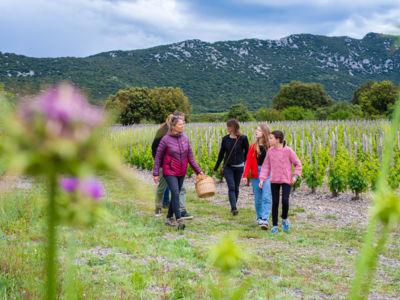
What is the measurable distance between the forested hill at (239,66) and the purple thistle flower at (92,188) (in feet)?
269

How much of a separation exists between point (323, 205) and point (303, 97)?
5983cm

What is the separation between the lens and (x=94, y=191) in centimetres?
33

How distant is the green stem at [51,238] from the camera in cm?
25

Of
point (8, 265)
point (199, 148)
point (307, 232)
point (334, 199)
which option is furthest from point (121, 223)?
point (199, 148)

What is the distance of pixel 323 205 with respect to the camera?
8.67m

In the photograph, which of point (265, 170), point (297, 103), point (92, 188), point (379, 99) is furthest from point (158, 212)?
point (297, 103)

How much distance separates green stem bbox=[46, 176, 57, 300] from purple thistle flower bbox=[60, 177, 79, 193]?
22 millimetres

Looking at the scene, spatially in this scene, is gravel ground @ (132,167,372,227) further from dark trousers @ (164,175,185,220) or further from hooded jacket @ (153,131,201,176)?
hooded jacket @ (153,131,201,176)

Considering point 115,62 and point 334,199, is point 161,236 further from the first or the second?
point 115,62

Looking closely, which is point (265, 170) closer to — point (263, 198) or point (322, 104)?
point (263, 198)

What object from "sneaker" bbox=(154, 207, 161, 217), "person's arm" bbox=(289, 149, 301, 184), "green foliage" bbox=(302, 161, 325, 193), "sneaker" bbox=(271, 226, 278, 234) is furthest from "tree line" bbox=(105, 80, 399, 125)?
"person's arm" bbox=(289, 149, 301, 184)

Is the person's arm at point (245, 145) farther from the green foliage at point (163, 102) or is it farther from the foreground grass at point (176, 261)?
the green foliage at point (163, 102)

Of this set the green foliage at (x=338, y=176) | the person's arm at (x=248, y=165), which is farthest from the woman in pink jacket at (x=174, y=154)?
the green foliage at (x=338, y=176)

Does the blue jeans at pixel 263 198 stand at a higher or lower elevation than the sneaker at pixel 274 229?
higher
